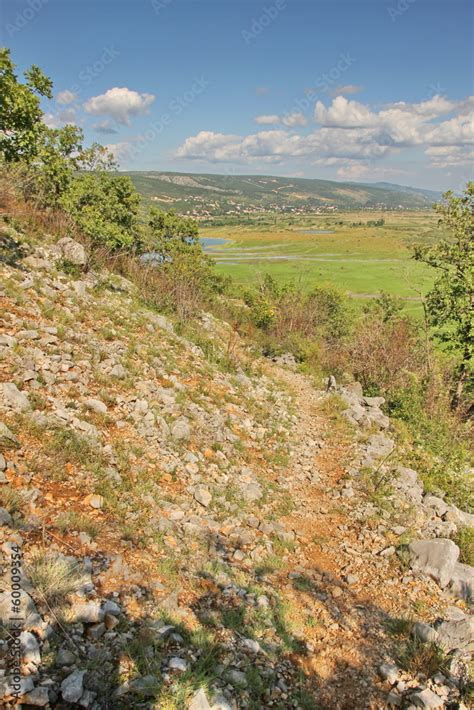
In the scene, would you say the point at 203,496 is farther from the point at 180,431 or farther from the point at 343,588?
the point at 343,588

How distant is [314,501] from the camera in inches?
328

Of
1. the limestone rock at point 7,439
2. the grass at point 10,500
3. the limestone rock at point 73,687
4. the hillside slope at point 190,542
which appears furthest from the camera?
the limestone rock at point 7,439

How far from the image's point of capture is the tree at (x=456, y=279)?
17.7 metres

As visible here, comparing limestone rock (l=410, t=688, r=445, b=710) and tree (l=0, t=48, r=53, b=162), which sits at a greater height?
tree (l=0, t=48, r=53, b=162)

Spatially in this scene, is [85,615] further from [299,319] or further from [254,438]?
[299,319]

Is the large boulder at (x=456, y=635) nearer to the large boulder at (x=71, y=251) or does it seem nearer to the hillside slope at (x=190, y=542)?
the hillside slope at (x=190, y=542)

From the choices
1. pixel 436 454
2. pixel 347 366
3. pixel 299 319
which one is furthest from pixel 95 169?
pixel 436 454

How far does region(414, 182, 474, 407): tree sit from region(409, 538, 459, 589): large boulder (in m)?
12.9

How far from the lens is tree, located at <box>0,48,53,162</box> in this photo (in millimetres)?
8164

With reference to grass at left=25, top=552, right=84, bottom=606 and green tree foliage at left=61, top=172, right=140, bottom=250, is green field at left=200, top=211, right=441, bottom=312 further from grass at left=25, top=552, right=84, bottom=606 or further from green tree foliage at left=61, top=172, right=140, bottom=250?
grass at left=25, top=552, right=84, bottom=606

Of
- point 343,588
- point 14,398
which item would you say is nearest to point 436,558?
point 343,588

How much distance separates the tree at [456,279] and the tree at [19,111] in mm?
16696

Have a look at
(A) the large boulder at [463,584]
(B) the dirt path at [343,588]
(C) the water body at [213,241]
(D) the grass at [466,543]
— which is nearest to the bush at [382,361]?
(B) the dirt path at [343,588]

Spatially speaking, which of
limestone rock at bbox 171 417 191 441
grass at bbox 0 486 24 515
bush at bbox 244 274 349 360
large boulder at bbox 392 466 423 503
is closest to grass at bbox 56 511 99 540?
grass at bbox 0 486 24 515
